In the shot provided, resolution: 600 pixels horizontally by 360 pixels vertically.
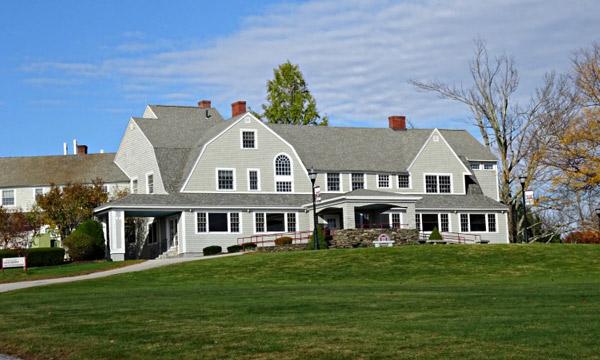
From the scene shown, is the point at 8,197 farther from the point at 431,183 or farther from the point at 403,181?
the point at 431,183

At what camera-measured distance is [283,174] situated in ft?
187

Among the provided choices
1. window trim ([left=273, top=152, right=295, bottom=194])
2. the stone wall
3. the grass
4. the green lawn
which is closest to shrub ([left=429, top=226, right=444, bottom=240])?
the stone wall

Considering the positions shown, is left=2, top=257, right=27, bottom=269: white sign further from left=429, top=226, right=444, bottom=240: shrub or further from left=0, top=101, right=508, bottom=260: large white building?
left=429, top=226, right=444, bottom=240: shrub

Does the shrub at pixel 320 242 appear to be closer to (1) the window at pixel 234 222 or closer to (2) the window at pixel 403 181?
(1) the window at pixel 234 222

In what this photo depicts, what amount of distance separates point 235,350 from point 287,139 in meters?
48.4

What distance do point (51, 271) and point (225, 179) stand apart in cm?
1544

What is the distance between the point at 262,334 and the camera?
14250 mm

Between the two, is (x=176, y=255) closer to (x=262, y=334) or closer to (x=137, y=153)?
(x=137, y=153)

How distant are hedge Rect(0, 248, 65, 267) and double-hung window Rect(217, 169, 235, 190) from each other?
35.5 ft

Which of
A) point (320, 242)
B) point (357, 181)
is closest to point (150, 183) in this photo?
point (357, 181)

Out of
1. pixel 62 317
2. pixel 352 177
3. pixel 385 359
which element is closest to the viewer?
pixel 385 359

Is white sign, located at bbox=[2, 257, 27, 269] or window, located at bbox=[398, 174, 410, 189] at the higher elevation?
window, located at bbox=[398, 174, 410, 189]

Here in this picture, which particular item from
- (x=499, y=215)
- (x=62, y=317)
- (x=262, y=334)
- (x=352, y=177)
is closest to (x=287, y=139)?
(x=352, y=177)

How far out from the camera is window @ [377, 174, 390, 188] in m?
60.5
